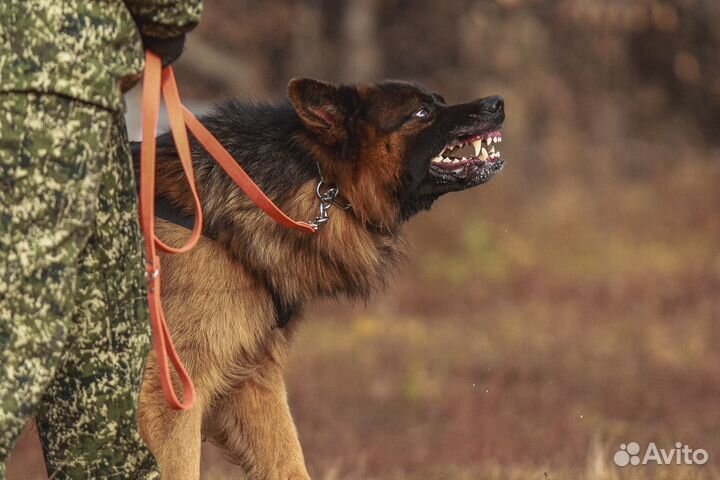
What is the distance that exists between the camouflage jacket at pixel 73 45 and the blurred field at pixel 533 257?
185cm

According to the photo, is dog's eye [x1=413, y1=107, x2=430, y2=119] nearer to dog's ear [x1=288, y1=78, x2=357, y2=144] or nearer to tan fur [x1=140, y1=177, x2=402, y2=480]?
dog's ear [x1=288, y1=78, x2=357, y2=144]

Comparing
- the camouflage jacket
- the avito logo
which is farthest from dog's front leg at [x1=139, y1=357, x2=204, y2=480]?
the avito logo

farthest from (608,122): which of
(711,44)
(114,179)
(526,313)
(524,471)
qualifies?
(114,179)

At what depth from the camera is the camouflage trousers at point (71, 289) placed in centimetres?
326

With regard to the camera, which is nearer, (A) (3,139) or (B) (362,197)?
(A) (3,139)

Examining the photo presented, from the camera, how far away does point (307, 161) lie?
482 centimetres

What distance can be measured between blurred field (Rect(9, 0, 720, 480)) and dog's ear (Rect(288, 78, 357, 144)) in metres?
0.81

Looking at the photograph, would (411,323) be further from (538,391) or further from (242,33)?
(242,33)

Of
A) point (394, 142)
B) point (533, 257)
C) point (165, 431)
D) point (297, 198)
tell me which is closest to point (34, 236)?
point (165, 431)

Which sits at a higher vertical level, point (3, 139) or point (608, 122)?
point (3, 139)

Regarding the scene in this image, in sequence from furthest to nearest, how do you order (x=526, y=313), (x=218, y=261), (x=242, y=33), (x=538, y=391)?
(x=242, y=33)
(x=526, y=313)
(x=538, y=391)
(x=218, y=261)

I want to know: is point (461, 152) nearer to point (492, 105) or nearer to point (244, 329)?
point (492, 105)

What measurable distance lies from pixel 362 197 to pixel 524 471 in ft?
5.72

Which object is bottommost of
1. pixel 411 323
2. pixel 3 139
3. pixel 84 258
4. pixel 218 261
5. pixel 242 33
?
pixel 411 323
